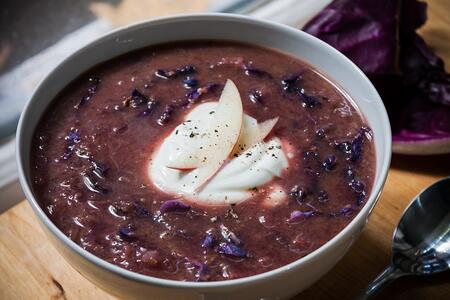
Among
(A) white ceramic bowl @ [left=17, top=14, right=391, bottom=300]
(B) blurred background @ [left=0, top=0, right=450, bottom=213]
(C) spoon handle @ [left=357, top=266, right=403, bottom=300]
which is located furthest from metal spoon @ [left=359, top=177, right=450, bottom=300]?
(A) white ceramic bowl @ [left=17, top=14, right=391, bottom=300]

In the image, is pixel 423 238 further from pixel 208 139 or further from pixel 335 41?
pixel 335 41

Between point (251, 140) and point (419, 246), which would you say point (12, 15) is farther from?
point (419, 246)

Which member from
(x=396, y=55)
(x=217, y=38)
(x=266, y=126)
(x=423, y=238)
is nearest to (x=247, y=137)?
(x=266, y=126)

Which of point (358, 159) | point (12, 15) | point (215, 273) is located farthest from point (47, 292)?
point (12, 15)

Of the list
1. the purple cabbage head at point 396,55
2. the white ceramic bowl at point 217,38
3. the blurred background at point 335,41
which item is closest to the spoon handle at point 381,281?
the white ceramic bowl at point 217,38

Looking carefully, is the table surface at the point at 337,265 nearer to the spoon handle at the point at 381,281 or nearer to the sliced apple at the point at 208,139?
the spoon handle at the point at 381,281
